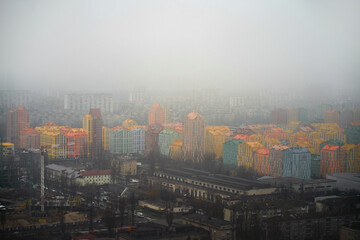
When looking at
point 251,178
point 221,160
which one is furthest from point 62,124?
point 251,178

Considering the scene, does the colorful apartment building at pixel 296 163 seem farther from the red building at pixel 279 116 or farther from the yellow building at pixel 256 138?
the red building at pixel 279 116

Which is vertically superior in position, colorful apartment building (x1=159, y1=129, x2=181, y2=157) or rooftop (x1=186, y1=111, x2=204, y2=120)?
rooftop (x1=186, y1=111, x2=204, y2=120)

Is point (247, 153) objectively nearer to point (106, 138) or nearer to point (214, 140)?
point (214, 140)

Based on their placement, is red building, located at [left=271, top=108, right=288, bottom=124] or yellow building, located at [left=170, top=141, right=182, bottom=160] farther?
Result: red building, located at [left=271, top=108, right=288, bottom=124]

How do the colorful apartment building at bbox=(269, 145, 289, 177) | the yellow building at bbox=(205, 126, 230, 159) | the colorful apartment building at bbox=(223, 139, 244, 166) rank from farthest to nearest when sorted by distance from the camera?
the yellow building at bbox=(205, 126, 230, 159) < the colorful apartment building at bbox=(223, 139, 244, 166) < the colorful apartment building at bbox=(269, 145, 289, 177)

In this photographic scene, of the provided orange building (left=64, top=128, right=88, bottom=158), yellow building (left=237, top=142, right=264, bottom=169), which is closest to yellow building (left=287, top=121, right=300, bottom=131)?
yellow building (left=237, top=142, right=264, bottom=169)

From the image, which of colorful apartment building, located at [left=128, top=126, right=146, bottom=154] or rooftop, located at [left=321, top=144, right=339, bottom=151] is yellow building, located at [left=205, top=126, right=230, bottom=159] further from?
rooftop, located at [left=321, top=144, right=339, bottom=151]

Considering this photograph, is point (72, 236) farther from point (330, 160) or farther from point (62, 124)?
point (62, 124)

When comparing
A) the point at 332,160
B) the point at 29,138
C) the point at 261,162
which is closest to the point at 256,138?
the point at 261,162
